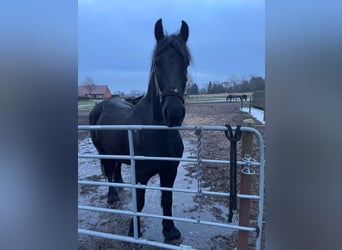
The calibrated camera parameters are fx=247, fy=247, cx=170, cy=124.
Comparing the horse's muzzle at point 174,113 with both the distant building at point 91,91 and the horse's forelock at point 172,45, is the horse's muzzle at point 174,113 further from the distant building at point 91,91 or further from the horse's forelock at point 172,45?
the distant building at point 91,91

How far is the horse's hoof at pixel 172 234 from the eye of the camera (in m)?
2.22

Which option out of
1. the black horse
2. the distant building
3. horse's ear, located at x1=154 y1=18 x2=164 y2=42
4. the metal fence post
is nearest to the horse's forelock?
the black horse

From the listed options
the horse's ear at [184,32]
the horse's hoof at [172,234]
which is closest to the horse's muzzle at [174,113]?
the horse's ear at [184,32]

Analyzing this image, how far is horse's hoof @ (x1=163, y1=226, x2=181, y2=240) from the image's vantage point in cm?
222

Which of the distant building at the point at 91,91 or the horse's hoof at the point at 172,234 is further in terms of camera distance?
the horse's hoof at the point at 172,234

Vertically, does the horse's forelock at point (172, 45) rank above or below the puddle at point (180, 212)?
above

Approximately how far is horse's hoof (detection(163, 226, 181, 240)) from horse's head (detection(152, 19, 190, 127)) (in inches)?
44.3

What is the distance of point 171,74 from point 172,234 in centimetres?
143

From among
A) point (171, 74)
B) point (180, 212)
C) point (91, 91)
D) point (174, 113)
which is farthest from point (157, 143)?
point (180, 212)

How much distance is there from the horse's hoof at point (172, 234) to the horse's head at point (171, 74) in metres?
1.13

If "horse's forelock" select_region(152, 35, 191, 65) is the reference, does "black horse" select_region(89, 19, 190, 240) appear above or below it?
below

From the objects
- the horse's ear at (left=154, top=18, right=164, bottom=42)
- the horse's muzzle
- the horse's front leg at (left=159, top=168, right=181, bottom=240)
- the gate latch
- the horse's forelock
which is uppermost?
the horse's ear at (left=154, top=18, right=164, bottom=42)

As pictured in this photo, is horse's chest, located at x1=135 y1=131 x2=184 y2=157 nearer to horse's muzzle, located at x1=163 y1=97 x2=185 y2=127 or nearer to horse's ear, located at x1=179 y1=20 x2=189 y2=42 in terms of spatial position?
horse's muzzle, located at x1=163 y1=97 x2=185 y2=127
